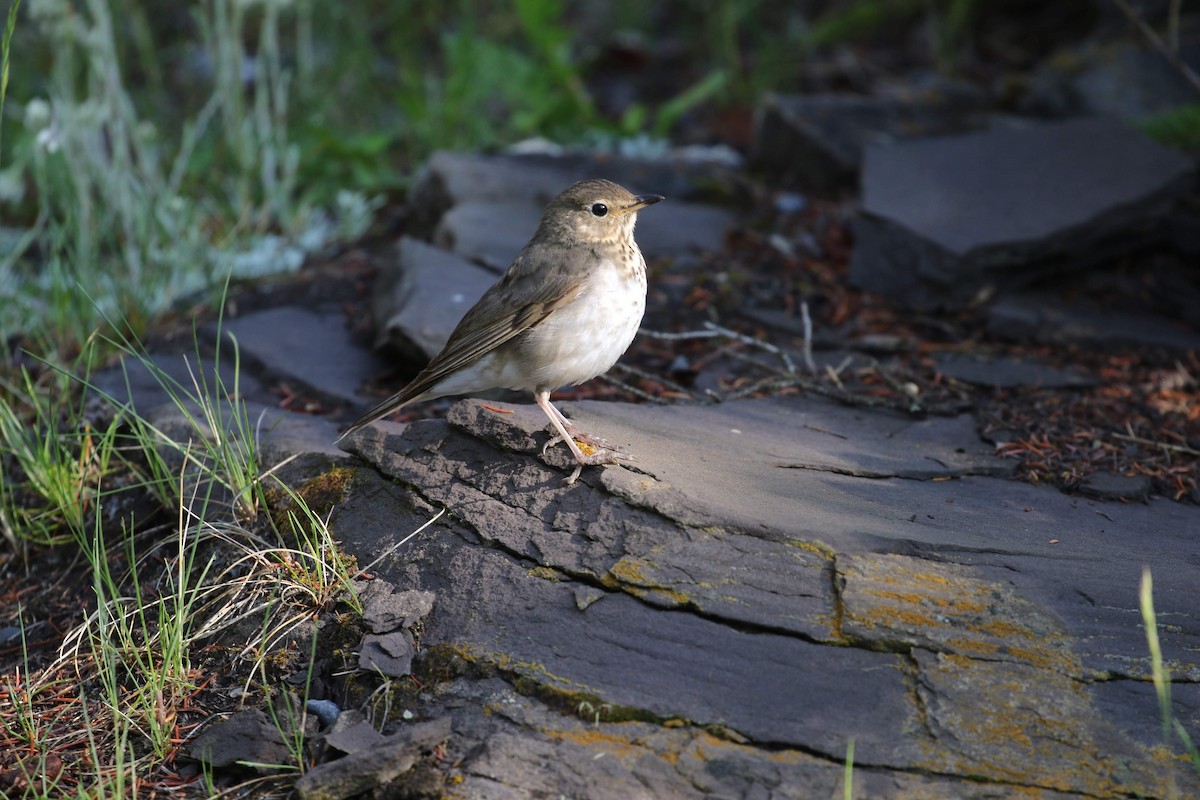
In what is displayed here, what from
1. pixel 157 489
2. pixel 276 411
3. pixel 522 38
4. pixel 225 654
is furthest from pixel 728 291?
pixel 522 38

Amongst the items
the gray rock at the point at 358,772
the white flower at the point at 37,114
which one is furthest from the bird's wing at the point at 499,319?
the white flower at the point at 37,114

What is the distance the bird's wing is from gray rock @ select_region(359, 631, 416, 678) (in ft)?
3.62

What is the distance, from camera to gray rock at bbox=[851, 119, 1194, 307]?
6504 mm

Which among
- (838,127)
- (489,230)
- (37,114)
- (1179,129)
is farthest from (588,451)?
(1179,129)

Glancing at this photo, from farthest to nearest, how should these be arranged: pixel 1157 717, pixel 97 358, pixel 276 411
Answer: pixel 97 358
pixel 276 411
pixel 1157 717

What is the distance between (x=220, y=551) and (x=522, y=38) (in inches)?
336

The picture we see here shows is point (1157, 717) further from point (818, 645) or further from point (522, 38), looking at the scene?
point (522, 38)

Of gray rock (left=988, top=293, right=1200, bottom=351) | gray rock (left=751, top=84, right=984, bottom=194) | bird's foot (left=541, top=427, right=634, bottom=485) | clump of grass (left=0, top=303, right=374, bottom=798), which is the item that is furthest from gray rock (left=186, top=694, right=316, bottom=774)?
gray rock (left=751, top=84, right=984, bottom=194)

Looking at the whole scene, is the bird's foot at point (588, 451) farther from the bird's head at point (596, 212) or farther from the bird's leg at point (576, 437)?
the bird's head at point (596, 212)

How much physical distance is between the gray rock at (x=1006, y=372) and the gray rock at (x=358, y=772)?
11.7 feet

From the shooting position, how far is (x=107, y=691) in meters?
3.61

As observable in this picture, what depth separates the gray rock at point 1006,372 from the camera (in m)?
5.59

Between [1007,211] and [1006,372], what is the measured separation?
59.8 inches

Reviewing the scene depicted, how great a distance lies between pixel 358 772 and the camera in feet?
10.1
